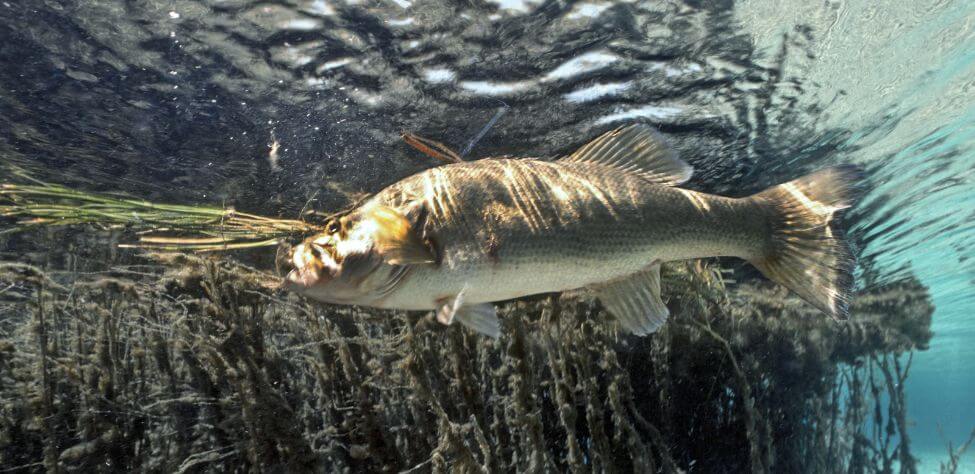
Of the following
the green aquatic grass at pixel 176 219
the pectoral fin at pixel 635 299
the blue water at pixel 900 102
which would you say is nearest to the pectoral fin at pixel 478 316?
the pectoral fin at pixel 635 299

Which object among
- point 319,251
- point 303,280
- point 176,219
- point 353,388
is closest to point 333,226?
point 319,251

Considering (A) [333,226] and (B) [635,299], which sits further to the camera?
(B) [635,299]

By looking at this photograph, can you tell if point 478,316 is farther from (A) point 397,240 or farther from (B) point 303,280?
(B) point 303,280

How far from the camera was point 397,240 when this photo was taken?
1.79 meters

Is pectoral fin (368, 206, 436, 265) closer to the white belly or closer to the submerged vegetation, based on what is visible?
the white belly

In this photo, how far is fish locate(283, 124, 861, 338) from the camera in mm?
1833

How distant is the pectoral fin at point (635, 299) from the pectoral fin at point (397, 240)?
2.84 feet

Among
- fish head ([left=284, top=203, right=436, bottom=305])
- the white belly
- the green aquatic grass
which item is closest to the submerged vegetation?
the green aquatic grass

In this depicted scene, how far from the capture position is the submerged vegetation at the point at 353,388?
3.83m

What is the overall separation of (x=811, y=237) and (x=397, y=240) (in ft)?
6.10

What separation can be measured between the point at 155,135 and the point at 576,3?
19.5 ft

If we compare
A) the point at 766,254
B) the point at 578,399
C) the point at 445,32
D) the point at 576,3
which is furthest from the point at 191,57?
the point at 766,254

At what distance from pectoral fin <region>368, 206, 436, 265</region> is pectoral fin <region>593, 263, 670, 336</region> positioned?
87cm

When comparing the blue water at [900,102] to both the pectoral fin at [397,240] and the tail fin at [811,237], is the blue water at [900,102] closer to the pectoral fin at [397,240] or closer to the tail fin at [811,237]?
the tail fin at [811,237]
